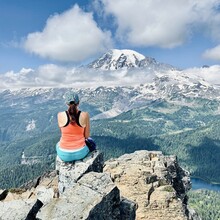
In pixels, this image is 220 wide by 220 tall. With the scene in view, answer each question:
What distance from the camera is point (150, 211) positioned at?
3016 cm

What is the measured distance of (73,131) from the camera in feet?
69.7

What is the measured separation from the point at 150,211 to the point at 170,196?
2.50m

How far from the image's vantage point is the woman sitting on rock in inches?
826

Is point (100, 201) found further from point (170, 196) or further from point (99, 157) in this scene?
point (170, 196)

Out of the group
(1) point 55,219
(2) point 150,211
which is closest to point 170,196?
(2) point 150,211

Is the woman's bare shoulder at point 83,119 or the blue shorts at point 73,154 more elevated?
the woman's bare shoulder at point 83,119

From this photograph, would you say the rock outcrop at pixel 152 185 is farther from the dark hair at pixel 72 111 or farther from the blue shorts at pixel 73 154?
the dark hair at pixel 72 111

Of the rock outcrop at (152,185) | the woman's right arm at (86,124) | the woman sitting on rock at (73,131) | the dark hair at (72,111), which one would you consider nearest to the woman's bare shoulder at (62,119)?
the woman sitting on rock at (73,131)

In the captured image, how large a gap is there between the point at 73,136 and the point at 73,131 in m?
0.29

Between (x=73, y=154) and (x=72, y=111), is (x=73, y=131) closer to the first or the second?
(x=72, y=111)

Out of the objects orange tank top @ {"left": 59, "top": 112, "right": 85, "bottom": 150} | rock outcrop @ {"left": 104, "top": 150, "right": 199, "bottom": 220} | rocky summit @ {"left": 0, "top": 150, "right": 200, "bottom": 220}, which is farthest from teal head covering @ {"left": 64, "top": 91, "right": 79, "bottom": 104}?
rock outcrop @ {"left": 104, "top": 150, "right": 199, "bottom": 220}

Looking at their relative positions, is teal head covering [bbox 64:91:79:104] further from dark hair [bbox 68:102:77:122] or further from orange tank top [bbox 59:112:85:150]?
orange tank top [bbox 59:112:85:150]

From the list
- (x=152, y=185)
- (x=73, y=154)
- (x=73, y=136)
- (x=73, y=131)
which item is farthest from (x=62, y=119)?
(x=152, y=185)

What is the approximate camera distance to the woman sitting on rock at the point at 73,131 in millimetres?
20969
